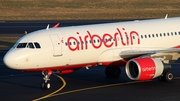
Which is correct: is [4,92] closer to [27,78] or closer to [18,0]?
[27,78]

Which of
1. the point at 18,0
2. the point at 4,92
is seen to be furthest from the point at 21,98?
the point at 18,0

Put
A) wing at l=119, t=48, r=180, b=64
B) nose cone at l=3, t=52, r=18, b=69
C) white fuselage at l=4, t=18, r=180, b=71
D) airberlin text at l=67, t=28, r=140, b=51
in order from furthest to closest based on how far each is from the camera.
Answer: wing at l=119, t=48, r=180, b=64, airberlin text at l=67, t=28, r=140, b=51, white fuselage at l=4, t=18, r=180, b=71, nose cone at l=3, t=52, r=18, b=69

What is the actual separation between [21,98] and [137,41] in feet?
31.9

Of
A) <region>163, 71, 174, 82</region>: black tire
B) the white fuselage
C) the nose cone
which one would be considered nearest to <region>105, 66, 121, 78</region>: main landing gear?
the white fuselage

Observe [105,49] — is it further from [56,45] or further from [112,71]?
[56,45]

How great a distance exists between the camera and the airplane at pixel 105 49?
33.2 meters

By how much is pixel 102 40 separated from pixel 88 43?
1.10m

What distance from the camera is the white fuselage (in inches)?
1298

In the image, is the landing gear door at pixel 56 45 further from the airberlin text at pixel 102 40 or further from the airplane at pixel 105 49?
the airberlin text at pixel 102 40

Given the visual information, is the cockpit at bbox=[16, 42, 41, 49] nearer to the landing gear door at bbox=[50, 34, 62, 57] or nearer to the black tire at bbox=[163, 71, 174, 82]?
the landing gear door at bbox=[50, 34, 62, 57]

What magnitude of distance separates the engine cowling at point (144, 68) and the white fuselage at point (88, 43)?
186cm

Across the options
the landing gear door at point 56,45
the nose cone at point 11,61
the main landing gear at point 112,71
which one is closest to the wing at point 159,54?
the main landing gear at point 112,71

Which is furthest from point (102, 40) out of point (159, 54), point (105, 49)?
point (159, 54)

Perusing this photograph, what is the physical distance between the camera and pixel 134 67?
1348 inches
